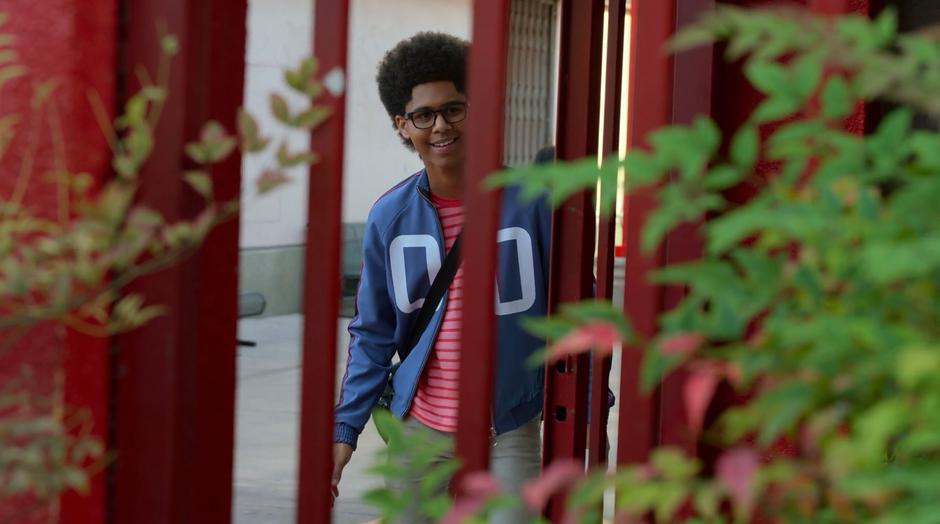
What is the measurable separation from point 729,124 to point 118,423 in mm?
1016

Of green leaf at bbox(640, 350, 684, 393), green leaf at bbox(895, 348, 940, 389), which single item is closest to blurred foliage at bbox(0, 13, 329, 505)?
green leaf at bbox(640, 350, 684, 393)

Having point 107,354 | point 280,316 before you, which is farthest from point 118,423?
point 280,316

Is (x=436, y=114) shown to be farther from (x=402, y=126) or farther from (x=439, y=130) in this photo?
(x=402, y=126)

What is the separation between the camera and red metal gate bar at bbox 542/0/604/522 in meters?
3.24

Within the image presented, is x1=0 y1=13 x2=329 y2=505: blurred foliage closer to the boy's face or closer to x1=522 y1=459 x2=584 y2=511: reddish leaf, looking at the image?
x1=522 y1=459 x2=584 y2=511: reddish leaf

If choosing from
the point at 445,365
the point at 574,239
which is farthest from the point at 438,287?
the point at 574,239

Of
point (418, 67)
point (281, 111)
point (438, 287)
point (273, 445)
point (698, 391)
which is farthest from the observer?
point (273, 445)

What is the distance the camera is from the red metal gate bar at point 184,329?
1.84 metres

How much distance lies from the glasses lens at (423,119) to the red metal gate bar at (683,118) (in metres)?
1.55

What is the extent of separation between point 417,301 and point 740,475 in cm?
252

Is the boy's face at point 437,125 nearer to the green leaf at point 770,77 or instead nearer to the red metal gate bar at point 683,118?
the red metal gate bar at point 683,118

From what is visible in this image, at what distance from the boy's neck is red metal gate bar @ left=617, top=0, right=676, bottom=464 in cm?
178

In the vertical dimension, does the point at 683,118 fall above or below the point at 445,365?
above

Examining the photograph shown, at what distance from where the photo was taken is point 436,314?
343 cm
